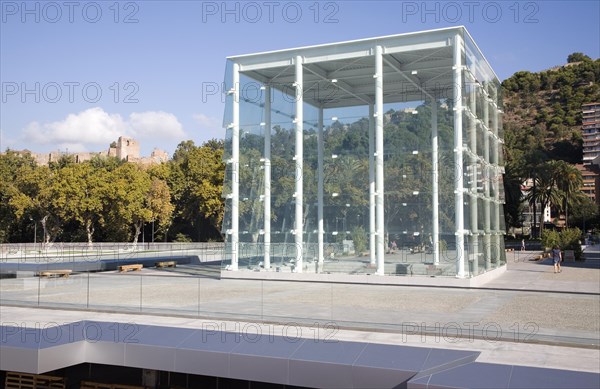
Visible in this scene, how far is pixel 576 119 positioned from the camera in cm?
16612

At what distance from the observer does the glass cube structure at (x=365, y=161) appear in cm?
2880

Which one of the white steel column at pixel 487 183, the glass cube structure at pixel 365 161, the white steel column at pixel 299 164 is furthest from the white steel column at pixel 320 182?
the white steel column at pixel 487 183

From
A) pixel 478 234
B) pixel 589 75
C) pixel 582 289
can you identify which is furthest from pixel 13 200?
pixel 589 75

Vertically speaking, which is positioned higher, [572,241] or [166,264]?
[572,241]

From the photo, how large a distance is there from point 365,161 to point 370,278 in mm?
7675

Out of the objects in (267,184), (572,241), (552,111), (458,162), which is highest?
(552,111)

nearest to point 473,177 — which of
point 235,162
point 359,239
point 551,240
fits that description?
point 359,239

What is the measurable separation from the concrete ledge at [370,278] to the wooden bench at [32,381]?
17255mm

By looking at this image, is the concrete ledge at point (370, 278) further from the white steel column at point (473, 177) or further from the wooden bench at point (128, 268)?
the wooden bench at point (128, 268)

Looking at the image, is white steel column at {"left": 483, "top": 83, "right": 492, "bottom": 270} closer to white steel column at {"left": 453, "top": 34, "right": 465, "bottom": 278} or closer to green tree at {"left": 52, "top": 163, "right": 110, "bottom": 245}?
white steel column at {"left": 453, "top": 34, "right": 465, "bottom": 278}

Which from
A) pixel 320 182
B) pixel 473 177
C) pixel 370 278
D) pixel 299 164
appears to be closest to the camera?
pixel 370 278

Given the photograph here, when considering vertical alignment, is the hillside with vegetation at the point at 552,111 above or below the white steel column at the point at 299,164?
above

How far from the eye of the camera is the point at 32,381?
13.1m

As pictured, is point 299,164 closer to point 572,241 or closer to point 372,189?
point 372,189
